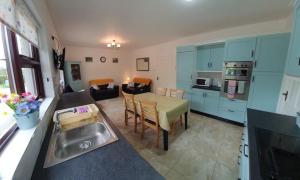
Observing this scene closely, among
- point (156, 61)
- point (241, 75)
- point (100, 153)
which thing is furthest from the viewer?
point (156, 61)

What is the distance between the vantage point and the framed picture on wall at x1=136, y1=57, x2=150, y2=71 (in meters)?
6.24

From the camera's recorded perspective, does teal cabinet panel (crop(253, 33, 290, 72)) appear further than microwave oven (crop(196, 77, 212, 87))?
No

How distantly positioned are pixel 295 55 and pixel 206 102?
233 cm

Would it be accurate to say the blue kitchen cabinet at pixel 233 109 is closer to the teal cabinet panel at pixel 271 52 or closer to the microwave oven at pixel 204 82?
the microwave oven at pixel 204 82

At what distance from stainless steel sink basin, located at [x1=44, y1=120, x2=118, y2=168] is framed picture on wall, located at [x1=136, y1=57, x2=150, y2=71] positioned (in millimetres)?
5145

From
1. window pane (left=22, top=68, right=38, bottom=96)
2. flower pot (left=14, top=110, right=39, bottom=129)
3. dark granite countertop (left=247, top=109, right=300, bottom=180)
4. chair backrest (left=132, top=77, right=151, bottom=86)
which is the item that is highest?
window pane (left=22, top=68, right=38, bottom=96)

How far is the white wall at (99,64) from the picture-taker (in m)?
5.69

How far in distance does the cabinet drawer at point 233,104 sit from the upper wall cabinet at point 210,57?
3.03 feet

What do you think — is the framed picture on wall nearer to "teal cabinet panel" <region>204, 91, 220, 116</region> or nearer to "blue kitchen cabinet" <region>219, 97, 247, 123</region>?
"teal cabinet panel" <region>204, 91, 220, 116</region>

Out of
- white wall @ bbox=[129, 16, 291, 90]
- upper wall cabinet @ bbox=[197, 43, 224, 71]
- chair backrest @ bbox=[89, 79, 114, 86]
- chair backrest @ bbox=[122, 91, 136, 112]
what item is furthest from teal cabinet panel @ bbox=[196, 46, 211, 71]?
chair backrest @ bbox=[89, 79, 114, 86]

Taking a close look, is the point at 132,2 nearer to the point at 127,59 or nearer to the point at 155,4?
the point at 155,4

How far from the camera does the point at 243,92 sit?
9.32 feet

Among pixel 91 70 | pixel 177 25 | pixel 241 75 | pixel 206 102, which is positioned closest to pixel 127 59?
pixel 91 70

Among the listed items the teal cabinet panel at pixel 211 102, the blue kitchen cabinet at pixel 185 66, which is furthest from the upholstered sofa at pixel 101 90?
the teal cabinet panel at pixel 211 102
